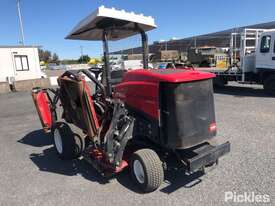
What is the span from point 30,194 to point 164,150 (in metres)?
1.79

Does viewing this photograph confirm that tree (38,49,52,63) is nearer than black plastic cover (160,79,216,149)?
No

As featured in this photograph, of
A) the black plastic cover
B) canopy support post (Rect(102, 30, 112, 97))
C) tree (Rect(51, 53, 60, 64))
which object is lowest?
the black plastic cover

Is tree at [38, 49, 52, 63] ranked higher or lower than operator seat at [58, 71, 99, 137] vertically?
higher

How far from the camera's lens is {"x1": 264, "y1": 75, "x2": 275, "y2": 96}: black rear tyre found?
30.8ft

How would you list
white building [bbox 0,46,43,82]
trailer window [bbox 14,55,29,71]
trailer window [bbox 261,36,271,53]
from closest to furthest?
trailer window [bbox 261,36,271,53] < white building [bbox 0,46,43,82] < trailer window [bbox 14,55,29,71]

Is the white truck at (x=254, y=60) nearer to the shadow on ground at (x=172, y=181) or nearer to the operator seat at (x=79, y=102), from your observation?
the shadow on ground at (x=172, y=181)

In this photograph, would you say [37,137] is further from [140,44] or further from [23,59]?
[23,59]

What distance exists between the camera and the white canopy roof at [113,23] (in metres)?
3.53

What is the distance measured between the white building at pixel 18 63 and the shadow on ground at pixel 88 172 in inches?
660

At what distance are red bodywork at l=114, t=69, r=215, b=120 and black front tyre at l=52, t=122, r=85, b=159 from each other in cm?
104

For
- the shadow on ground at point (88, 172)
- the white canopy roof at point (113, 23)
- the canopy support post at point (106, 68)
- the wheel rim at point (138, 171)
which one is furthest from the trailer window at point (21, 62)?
the wheel rim at point (138, 171)

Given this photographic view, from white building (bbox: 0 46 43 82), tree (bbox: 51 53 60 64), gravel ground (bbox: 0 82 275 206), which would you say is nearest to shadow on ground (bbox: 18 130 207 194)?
gravel ground (bbox: 0 82 275 206)

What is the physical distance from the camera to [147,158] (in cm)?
307

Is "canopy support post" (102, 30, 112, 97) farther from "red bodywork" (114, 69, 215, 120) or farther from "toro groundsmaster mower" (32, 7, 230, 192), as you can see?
"red bodywork" (114, 69, 215, 120)
